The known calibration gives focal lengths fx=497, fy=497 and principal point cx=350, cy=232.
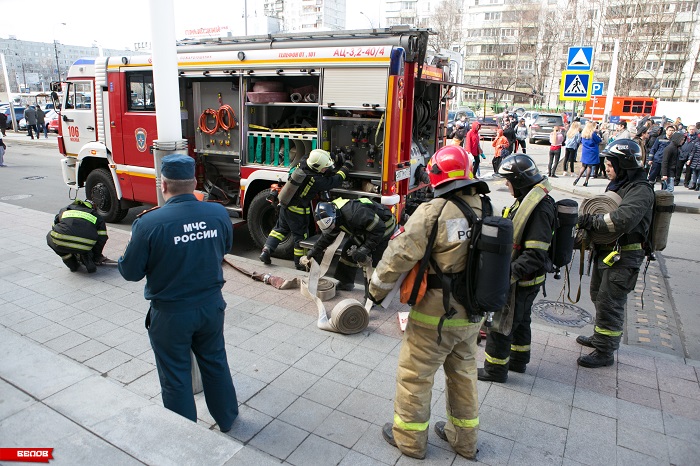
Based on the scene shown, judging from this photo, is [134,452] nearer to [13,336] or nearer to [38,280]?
[13,336]

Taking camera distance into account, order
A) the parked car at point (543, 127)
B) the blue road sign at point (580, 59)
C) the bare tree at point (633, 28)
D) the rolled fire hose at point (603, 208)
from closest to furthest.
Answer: the rolled fire hose at point (603, 208) < the blue road sign at point (580, 59) < the parked car at point (543, 127) < the bare tree at point (633, 28)

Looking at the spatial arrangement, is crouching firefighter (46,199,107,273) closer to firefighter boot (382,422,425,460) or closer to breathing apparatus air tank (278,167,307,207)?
breathing apparatus air tank (278,167,307,207)

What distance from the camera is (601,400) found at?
12.6 feet

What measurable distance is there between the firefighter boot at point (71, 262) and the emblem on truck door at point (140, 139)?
2733mm

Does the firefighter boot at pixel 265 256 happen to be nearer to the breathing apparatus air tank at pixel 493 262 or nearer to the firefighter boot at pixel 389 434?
the firefighter boot at pixel 389 434

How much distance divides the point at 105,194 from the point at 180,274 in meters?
7.27

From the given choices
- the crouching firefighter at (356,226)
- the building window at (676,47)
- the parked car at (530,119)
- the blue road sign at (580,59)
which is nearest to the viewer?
the crouching firefighter at (356,226)

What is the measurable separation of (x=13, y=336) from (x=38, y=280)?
2338mm

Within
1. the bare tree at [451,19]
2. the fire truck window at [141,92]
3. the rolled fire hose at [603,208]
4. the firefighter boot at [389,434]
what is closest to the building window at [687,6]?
the bare tree at [451,19]

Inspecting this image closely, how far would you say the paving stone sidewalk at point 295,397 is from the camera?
2.80 meters

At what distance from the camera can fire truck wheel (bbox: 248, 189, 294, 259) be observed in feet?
24.1

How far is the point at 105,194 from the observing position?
9.22 metres

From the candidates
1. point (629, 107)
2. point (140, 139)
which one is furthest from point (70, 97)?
point (629, 107)

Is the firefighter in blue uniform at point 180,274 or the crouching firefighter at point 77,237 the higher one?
the firefighter in blue uniform at point 180,274
